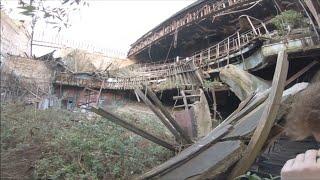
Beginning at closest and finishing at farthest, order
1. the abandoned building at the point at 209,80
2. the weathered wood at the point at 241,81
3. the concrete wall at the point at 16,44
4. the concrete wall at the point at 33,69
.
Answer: the abandoned building at the point at 209,80 → the weathered wood at the point at 241,81 → the concrete wall at the point at 16,44 → the concrete wall at the point at 33,69

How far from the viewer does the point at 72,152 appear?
799cm

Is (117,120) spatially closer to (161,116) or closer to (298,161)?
(161,116)

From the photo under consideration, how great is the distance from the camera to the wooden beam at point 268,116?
13.1 feet

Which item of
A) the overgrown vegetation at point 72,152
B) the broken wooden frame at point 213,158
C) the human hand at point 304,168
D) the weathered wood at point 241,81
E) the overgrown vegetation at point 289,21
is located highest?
the overgrown vegetation at point 289,21

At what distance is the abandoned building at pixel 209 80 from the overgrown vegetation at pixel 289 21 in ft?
0.10

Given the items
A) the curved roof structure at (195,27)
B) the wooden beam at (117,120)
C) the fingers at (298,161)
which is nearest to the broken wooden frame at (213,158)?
the wooden beam at (117,120)

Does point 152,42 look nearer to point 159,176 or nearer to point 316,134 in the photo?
point 159,176

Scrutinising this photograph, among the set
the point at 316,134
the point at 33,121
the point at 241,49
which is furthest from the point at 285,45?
the point at 316,134

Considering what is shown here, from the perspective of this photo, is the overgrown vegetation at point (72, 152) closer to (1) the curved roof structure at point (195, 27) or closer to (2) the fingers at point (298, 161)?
(2) the fingers at point (298, 161)

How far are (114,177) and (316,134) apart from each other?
6181 millimetres

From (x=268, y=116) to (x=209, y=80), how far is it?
11191 mm

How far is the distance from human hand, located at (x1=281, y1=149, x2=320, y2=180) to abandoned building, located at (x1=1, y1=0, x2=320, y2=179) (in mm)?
1122

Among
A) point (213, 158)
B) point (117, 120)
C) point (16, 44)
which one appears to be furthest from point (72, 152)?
point (16, 44)

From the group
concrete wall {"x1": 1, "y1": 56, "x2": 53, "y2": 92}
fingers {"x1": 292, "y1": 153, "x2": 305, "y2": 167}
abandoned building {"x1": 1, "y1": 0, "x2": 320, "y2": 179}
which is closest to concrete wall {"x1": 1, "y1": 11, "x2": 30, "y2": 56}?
abandoned building {"x1": 1, "y1": 0, "x2": 320, "y2": 179}
